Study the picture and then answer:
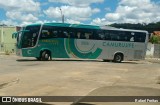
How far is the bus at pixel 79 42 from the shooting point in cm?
3262

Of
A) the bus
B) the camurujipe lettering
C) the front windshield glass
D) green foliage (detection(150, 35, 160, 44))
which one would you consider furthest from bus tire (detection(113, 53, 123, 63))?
green foliage (detection(150, 35, 160, 44))

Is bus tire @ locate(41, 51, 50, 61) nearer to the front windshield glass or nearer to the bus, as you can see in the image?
the bus

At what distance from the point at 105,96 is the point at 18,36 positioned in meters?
22.3

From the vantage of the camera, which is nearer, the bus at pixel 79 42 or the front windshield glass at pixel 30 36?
the front windshield glass at pixel 30 36

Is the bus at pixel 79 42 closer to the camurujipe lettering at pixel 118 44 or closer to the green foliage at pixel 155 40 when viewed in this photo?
the camurujipe lettering at pixel 118 44

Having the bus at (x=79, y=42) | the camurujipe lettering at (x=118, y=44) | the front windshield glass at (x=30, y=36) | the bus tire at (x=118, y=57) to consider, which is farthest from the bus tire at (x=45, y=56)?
the bus tire at (x=118, y=57)

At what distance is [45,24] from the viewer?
32.8m

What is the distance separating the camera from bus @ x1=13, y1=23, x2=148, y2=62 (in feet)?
107

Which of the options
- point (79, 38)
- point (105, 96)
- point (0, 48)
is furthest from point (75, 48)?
point (0, 48)

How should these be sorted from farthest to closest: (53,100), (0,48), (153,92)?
1. (0,48)
2. (153,92)
3. (53,100)

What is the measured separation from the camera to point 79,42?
34.1 m

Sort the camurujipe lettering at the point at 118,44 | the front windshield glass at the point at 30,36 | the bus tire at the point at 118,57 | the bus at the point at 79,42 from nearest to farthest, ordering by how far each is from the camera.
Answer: the front windshield glass at the point at 30,36 < the bus at the point at 79,42 < the camurujipe lettering at the point at 118,44 < the bus tire at the point at 118,57

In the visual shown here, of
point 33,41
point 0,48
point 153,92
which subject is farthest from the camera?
point 0,48

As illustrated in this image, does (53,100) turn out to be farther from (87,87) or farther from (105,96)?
(87,87)
